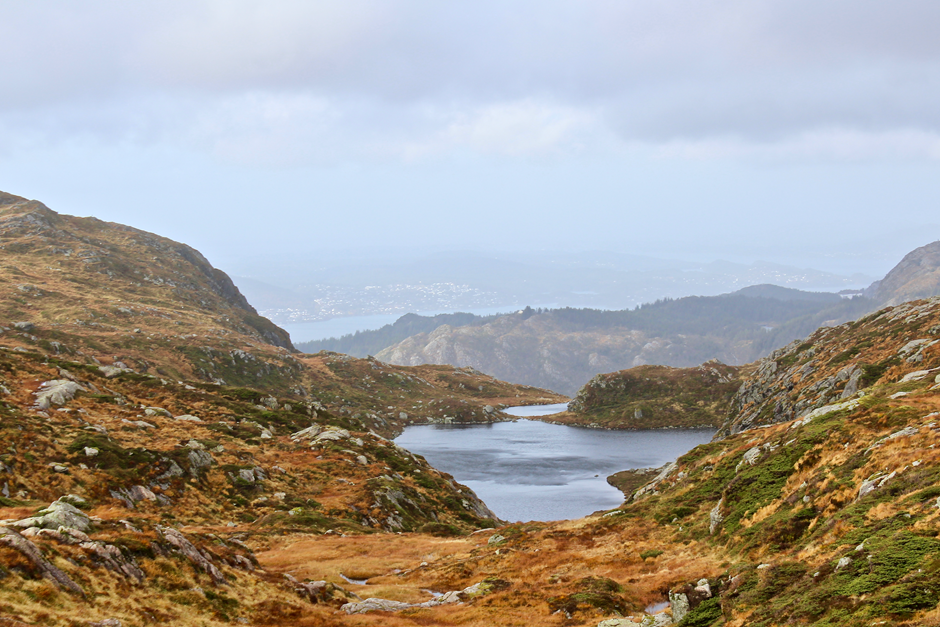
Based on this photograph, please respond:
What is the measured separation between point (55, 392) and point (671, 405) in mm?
163119

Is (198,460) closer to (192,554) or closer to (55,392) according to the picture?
(55,392)

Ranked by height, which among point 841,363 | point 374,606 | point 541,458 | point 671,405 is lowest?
point 541,458

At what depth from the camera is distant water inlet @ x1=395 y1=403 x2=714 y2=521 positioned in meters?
98.6

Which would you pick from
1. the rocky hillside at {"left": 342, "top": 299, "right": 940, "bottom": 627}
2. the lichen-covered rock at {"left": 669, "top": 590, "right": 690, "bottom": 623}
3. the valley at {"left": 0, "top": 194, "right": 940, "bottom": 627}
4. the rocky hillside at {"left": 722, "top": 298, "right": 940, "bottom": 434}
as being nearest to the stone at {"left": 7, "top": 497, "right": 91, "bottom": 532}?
the valley at {"left": 0, "top": 194, "right": 940, "bottom": 627}

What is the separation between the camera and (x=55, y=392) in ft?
195

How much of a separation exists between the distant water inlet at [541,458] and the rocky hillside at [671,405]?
8038 mm

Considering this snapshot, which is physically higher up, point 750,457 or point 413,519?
point 750,457

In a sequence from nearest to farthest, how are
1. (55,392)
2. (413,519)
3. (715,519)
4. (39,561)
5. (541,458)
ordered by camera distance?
(39,561)
(715,519)
(55,392)
(413,519)
(541,458)

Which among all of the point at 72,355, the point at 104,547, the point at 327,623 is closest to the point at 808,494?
the point at 327,623

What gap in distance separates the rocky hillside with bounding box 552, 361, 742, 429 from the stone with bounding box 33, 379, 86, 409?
481ft

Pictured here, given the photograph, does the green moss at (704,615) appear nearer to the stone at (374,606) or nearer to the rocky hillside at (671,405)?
the stone at (374,606)

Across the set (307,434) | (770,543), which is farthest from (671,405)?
(770,543)

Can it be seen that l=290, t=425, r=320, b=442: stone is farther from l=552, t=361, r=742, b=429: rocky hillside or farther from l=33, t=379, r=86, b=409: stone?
l=552, t=361, r=742, b=429: rocky hillside

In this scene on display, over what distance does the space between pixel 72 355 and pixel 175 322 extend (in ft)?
199
